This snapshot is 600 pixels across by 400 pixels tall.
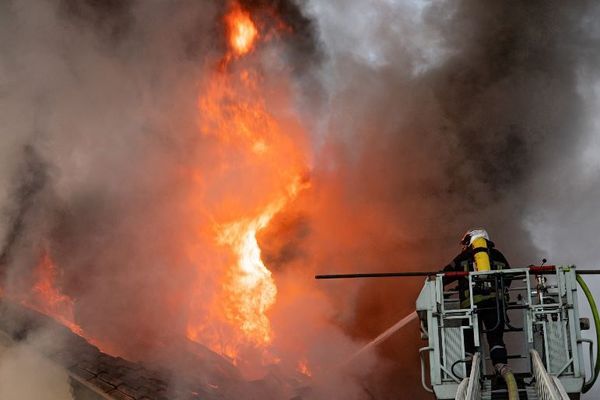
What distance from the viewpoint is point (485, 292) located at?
8016mm

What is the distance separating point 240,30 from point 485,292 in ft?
33.5

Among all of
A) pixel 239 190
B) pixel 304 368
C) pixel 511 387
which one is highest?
pixel 239 190

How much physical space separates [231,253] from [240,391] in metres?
3.56

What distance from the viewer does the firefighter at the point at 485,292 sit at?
7699 millimetres

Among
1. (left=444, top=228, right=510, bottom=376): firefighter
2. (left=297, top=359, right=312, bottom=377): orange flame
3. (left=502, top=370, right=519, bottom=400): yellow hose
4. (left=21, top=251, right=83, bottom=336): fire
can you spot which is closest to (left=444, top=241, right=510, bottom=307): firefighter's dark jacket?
(left=444, top=228, right=510, bottom=376): firefighter

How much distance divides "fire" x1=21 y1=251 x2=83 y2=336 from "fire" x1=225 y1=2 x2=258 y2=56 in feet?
22.4

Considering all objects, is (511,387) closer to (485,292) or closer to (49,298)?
(485,292)

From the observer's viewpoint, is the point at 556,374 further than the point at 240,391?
No

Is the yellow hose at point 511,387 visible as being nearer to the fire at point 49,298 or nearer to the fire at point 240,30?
the fire at point 49,298

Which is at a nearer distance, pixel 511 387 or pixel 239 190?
pixel 511 387

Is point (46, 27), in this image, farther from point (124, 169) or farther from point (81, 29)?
point (124, 169)

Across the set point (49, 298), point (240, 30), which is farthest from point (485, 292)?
point (240, 30)

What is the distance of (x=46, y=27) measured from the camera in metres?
12.4

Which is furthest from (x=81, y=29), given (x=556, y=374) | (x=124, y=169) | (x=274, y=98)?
(x=556, y=374)
